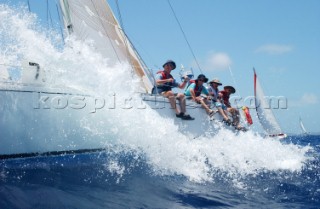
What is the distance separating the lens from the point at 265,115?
576 inches

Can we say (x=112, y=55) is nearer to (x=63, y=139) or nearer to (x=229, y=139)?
(x=63, y=139)

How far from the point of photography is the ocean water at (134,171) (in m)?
2.80

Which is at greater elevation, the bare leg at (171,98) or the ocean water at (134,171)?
the bare leg at (171,98)

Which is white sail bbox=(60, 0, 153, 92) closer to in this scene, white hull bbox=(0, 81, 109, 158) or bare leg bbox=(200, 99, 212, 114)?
bare leg bbox=(200, 99, 212, 114)

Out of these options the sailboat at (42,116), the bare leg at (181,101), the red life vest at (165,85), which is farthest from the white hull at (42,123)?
the red life vest at (165,85)

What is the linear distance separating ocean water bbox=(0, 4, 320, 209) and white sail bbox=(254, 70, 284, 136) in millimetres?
8562

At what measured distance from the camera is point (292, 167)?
4.98m

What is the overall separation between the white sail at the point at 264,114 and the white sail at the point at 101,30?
28.3ft

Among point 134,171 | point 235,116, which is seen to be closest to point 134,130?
point 134,171

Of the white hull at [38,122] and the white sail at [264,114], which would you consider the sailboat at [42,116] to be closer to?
the white hull at [38,122]

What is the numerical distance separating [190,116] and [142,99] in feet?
5.58

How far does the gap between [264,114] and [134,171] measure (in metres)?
11.9

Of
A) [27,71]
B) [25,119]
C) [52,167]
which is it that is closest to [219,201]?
[52,167]

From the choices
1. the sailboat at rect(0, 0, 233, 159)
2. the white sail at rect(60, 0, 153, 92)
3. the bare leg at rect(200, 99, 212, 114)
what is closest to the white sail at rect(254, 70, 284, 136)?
the bare leg at rect(200, 99, 212, 114)
